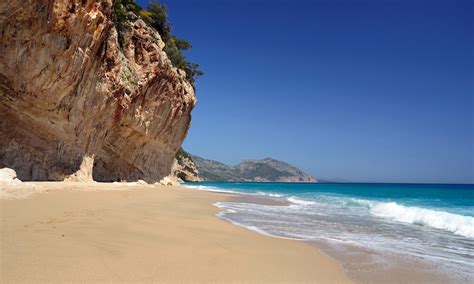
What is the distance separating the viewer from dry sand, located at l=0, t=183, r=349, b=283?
10.7 feet

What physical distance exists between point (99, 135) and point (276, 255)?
647 inches

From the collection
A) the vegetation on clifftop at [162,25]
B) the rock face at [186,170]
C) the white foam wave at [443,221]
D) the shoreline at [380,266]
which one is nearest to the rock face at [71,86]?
the vegetation on clifftop at [162,25]

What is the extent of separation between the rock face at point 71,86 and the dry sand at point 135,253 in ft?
28.0

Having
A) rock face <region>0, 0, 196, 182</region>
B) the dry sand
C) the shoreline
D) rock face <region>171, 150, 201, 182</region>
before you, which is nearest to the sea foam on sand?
the dry sand

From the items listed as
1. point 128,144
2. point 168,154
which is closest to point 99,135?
point 128,144

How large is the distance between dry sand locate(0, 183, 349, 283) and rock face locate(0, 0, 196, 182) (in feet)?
28.0

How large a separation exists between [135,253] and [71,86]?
44.1ft

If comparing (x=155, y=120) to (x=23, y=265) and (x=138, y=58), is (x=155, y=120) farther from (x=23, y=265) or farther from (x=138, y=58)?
(x=23, y=265)

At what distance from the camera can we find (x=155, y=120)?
25625mm

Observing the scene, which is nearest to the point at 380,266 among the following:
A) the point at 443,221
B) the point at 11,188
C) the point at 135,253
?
the point at 135,253

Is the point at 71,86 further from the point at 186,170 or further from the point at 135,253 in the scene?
the point at 186,170

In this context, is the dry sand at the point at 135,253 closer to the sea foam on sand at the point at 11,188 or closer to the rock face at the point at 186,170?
the sea foam on sand at the point at 11,188

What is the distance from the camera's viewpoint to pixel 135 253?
416 centimetres

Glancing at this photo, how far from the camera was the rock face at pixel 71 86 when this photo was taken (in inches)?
505
